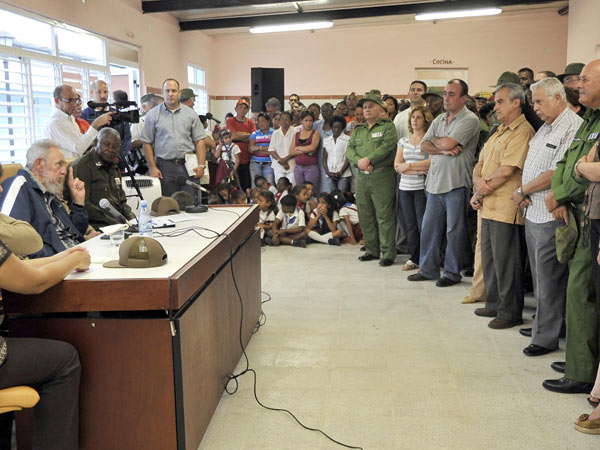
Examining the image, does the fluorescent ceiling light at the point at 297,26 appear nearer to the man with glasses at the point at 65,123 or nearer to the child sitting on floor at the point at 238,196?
the child sitting on floor at the point at 238,196

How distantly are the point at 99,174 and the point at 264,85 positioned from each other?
17.9 feet

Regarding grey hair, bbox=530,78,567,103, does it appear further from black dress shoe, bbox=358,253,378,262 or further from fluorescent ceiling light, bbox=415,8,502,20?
fluorescent ceiling light, bbox=415,8,502,20

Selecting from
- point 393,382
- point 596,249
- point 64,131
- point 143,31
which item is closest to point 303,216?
point 64,131

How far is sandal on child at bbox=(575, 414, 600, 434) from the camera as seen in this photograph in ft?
7.91

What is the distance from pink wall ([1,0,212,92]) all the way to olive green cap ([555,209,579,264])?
586 centimetres

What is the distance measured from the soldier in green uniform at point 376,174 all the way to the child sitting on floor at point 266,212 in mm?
1258

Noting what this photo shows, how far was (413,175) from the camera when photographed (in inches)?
204

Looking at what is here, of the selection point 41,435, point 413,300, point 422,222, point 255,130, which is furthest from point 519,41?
point 41,435

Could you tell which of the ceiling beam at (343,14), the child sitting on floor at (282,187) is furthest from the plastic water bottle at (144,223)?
the ceiling beam at (343,14)

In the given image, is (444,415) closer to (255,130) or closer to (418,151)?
(418,151)

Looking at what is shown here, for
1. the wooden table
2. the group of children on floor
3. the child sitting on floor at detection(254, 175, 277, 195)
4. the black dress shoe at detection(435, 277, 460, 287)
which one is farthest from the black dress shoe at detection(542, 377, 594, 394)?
the child sitting on floor at detection(254, 175, 277, 195)

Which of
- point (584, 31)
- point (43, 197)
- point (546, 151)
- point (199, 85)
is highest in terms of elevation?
point (584, 31)

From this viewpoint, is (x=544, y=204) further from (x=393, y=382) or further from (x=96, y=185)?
(x=96, y=185)

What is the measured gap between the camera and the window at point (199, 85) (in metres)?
11.9
